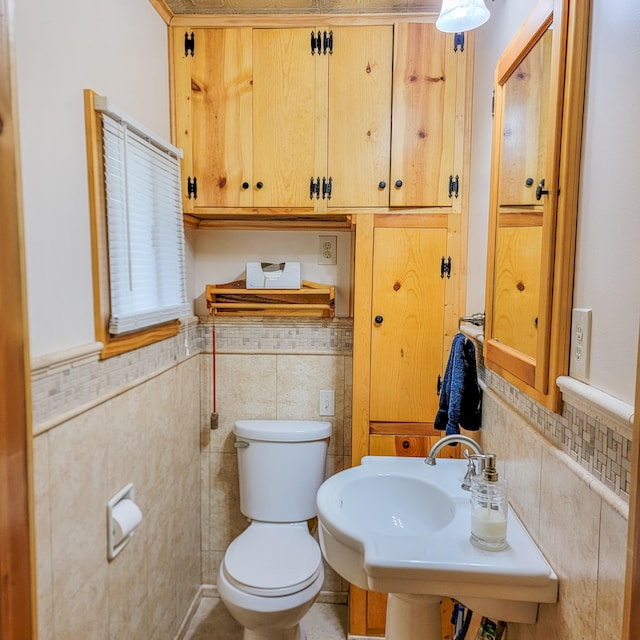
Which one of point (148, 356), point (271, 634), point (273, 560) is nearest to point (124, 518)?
point (148, 356)

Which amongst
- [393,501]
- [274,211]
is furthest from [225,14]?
[393,501]

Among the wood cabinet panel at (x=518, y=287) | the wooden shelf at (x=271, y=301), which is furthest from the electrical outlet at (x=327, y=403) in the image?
the wood cabinet panel at (x=518, y=287)

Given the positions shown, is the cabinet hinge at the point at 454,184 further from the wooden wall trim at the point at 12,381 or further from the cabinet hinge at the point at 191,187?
the wooden wall trim at the point at 12,381

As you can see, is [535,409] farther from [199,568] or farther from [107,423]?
[199,568]

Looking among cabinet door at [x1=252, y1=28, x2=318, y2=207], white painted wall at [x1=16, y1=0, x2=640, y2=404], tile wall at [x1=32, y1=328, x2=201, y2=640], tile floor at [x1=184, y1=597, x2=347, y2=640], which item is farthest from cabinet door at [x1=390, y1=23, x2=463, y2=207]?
tile floor at [x1=184, y1=597, x2=347, y2=640]

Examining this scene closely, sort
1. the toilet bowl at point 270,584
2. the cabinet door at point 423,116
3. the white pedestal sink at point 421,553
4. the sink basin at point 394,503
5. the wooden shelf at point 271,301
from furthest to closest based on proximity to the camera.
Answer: the wooden shelf at point 271,301, the cabinet door at point 423,116, the toilet bowl at point 270,584, the sink basin at point 394,503, the white pedestal sink at point 421,553

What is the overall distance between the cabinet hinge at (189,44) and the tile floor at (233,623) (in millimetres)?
2462

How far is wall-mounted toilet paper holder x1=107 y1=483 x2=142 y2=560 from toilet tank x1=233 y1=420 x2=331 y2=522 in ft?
2.12

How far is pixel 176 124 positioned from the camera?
5.93 feet

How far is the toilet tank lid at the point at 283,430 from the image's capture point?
75.4 inches

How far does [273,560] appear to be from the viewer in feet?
5.41

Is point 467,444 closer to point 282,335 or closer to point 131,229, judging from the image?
point 282,335

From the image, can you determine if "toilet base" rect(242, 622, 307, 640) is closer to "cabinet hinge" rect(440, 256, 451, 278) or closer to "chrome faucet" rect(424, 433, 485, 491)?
"chrome faucet" rect(424, 433, 485, 491)

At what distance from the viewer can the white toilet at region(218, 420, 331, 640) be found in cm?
152
